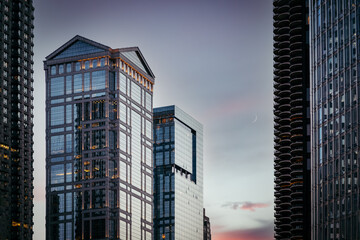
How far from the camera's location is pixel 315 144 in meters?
168

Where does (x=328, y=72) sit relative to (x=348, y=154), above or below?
above

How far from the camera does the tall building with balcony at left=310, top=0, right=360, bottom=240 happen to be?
147 metres

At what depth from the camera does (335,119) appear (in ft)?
518

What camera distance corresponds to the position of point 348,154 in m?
149

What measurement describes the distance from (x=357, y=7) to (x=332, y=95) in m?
18.3

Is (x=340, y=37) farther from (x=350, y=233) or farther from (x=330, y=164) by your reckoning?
(x=350, y=233)

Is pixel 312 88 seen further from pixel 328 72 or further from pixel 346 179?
pixel 346 179

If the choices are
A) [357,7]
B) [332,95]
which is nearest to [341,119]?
[332,95]

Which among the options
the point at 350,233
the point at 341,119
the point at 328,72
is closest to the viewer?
the point at 350,233

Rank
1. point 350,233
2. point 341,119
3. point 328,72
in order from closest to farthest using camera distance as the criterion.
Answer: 1. point 350,233
2. point 341,119
3. point 328,72

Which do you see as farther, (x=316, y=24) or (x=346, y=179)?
(x=316, y=24)

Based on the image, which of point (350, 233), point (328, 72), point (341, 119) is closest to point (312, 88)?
point (328, 72)

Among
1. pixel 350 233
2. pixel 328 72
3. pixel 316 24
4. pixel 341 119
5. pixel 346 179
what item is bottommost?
pixel 350 233

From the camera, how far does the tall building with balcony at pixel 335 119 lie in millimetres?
147250
